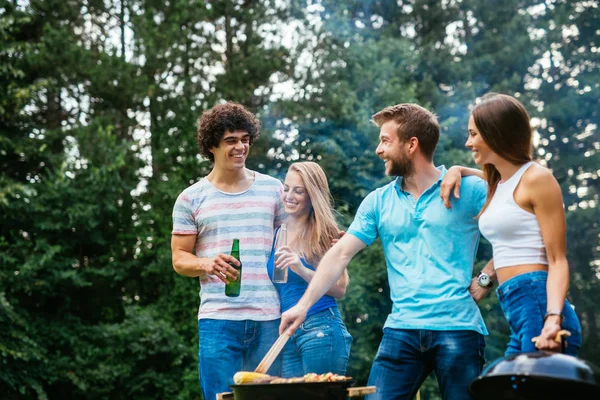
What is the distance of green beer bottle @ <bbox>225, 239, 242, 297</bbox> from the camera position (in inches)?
141

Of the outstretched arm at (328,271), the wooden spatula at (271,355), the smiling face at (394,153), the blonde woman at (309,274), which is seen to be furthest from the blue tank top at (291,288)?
the smiling face at (394,153)

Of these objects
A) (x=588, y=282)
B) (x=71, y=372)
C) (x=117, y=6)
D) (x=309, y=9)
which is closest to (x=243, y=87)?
(x=309, y=9)

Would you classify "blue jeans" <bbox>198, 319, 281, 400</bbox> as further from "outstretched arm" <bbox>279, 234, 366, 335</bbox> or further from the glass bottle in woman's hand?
"outstretched arm" <bbox>279, 234, 366, 335</bbox>

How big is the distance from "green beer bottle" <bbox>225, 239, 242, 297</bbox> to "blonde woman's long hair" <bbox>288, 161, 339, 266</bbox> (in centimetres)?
28

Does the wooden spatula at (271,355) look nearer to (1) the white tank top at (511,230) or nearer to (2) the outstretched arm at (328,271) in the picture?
(2) the outstretched arm at (328,271)

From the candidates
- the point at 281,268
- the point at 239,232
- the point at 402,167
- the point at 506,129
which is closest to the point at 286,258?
the point at 281,268

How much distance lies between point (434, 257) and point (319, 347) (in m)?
0.78

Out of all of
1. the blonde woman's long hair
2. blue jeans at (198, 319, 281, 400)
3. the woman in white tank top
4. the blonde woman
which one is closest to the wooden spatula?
the blonde woman

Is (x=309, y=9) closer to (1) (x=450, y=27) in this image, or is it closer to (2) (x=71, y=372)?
(1) (x=450, y=27)

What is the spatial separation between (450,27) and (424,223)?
624 inches

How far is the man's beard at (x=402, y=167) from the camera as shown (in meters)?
3.11

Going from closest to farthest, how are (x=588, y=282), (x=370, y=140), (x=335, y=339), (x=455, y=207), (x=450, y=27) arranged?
(x=455, y=207) → (x=335, y=339) → (x=370, y=140) → (x=588, y=282) → (x=450, y=27)

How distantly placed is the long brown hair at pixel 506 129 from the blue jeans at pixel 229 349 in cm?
145

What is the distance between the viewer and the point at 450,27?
18.1 meters
